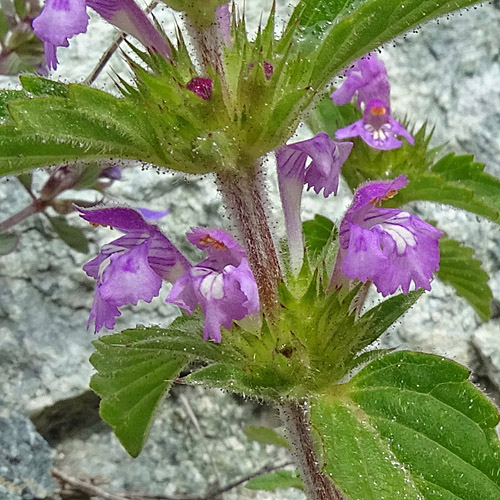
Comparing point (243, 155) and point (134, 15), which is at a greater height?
point (134, 15)

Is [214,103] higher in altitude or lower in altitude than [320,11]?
lower

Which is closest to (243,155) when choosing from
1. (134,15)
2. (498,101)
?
(134,15)

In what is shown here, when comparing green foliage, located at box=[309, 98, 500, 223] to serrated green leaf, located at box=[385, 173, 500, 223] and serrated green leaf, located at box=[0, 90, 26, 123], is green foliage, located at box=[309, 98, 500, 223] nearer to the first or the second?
serrated green leaf, located at box=[385, 173, 500, 223]

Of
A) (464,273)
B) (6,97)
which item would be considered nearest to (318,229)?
(464,273)

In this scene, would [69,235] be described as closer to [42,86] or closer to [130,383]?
[130,383]

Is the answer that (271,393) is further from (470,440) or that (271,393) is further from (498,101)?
(498,101)

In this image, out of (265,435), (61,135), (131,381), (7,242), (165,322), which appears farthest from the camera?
(165,322)

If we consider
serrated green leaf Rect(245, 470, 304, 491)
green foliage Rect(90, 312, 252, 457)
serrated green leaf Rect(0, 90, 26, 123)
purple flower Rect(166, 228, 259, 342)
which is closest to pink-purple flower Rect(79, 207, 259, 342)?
purple flower Rect(166, 228, 259, 342)
